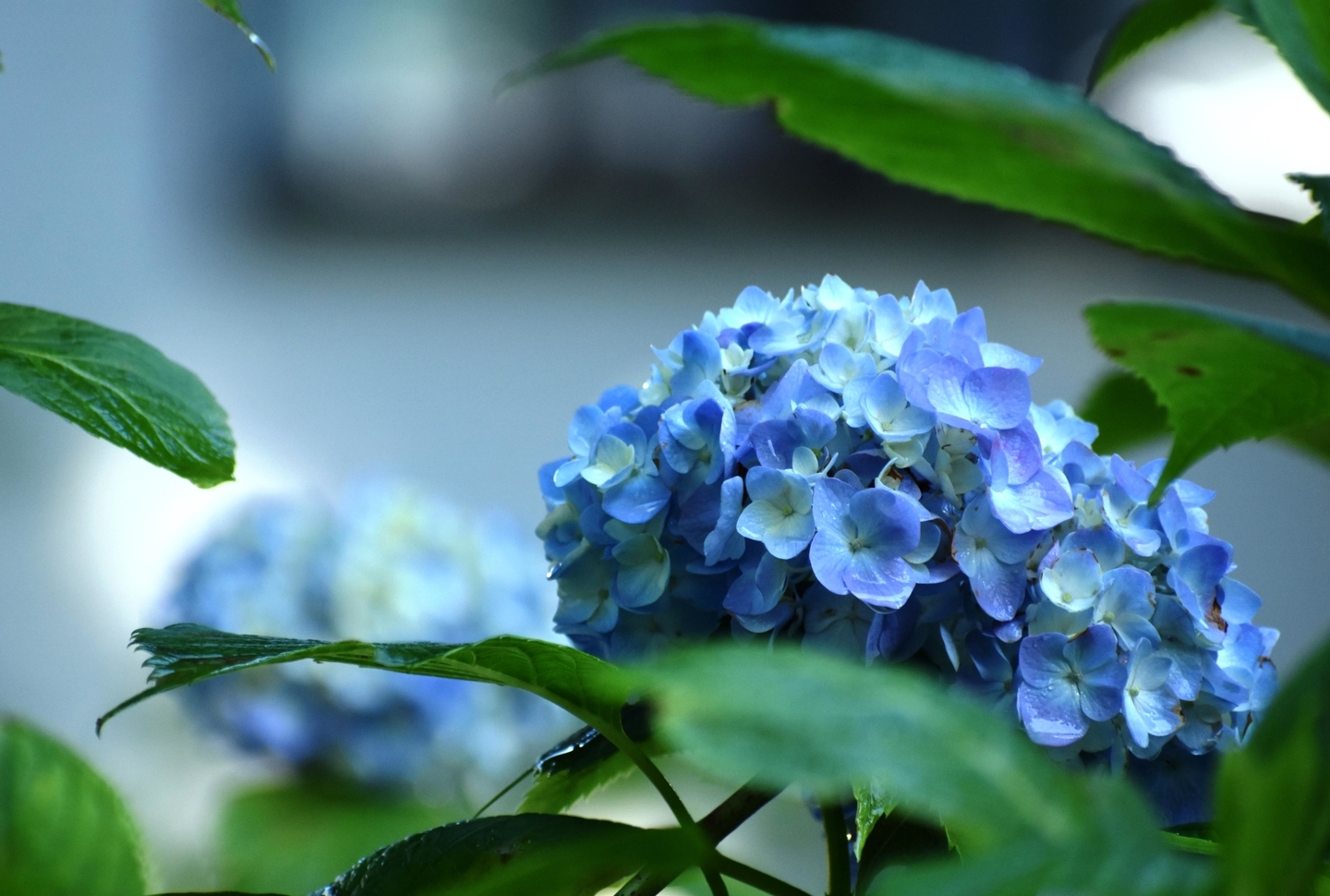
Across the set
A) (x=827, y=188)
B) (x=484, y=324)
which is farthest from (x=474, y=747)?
(x=827, y=188)

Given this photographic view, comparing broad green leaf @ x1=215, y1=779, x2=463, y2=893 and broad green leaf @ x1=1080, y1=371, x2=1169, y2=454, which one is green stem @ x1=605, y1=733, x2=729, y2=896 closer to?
broad green leaf @ x1=1080, y1=371, x2=1169, y2=454

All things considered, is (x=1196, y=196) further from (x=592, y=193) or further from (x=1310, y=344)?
(x=592, y=193)

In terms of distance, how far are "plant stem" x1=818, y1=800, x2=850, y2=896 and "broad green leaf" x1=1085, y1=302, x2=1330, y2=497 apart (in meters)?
0.15

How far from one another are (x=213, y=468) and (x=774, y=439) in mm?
169

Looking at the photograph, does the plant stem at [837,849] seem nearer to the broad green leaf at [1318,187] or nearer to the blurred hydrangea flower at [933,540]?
the blurred hydrangea flower at [933,540]

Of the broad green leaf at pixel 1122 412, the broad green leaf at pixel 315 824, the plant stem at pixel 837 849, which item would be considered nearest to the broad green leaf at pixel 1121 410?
the broad green leaf at pixel 1122 412

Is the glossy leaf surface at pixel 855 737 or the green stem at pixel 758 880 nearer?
the glossy leaf surface at pixel 855 737

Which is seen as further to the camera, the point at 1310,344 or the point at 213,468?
the point at 213,468

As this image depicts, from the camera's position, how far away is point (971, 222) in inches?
109

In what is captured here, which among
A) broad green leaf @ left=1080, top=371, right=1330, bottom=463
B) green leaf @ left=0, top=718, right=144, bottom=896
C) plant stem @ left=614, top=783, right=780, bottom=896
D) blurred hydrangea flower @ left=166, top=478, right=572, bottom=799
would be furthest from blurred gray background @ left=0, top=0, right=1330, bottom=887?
green leaf @ left=0, top=718, right=144, bottom=896

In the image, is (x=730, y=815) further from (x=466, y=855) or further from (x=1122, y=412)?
(x=1122, y=412)

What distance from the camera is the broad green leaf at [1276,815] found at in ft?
0.55

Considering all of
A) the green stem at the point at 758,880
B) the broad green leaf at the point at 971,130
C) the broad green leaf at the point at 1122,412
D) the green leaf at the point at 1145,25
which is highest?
the green leaf at the point at 1145,25

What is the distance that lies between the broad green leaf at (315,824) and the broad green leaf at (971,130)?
2.88ft
